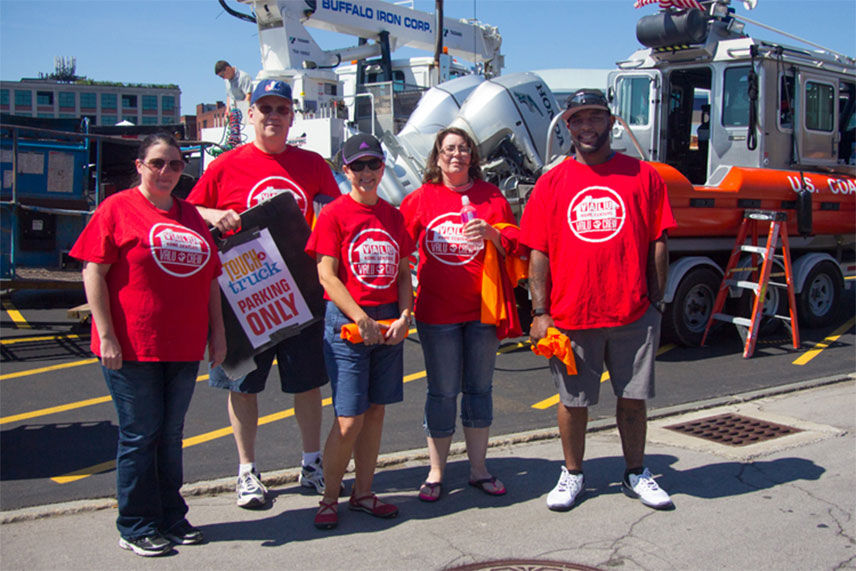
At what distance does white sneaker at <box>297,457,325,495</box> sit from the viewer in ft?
13.8

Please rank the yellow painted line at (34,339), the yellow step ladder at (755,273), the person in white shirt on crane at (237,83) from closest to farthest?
the yellow step ladder at (755,273)
the yellow painted line at (34,339)
the person in white shirt on crane at (237,83)

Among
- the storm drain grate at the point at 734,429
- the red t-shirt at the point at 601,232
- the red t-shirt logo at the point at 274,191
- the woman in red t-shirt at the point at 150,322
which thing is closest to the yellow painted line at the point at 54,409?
the woman in red t-shirt at the point at 150,322

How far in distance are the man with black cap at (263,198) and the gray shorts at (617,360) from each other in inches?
51.7

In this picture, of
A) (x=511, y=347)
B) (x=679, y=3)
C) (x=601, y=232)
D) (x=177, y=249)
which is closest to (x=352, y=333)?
(x=177, y=249)

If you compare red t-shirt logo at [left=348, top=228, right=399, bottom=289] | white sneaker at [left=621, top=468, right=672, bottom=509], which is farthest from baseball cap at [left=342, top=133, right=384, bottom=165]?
white sneaker at [left=621, top=468, right=672, bottom=509]

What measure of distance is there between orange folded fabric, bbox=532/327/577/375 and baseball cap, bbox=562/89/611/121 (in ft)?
3.71

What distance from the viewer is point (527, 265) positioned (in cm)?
412

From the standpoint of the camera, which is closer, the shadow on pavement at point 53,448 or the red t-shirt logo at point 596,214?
the red t-shirt logo at point 596,214

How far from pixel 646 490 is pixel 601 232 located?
136 centimetres

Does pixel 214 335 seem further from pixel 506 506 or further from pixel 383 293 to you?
pixel 506 506

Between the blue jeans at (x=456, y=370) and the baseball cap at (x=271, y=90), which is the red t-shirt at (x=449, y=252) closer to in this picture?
the blue jeans at (x=456, y=370)

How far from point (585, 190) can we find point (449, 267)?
79cm

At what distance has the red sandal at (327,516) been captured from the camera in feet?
12.1

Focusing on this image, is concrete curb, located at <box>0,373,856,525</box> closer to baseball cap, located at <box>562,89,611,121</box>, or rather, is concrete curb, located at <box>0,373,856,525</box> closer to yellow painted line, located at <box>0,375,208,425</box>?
yellow painted line, located at <box>0,375,208,425</box>
